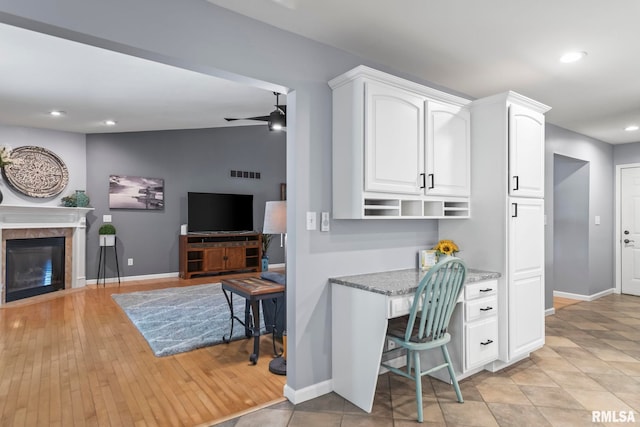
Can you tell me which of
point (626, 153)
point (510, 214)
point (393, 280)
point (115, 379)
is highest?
point (626, 153)

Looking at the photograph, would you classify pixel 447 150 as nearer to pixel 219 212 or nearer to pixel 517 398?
pixel 517 398

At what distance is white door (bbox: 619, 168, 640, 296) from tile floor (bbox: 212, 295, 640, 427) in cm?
312

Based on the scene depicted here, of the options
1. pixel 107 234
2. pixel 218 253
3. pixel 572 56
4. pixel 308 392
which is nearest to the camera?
pixel 308 392

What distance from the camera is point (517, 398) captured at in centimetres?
247

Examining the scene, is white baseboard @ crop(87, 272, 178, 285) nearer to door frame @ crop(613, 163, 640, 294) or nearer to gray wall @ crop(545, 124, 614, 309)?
gray wall @ crop(545, 124, 614, 309)

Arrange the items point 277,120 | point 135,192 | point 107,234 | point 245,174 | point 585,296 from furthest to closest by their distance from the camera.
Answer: point 245,174
point 135,192
point 107,234
point 585,296
point 277,120

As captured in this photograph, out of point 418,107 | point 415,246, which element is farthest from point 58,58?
point 415,246

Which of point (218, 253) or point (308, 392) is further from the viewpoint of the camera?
point (218, 253)

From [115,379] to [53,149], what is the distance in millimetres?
4838

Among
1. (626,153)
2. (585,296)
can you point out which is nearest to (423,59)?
(585,296)

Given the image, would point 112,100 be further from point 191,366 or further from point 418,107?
point 418,107

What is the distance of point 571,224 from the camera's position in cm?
565

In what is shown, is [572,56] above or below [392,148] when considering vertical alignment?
above

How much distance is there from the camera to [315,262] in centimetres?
250
